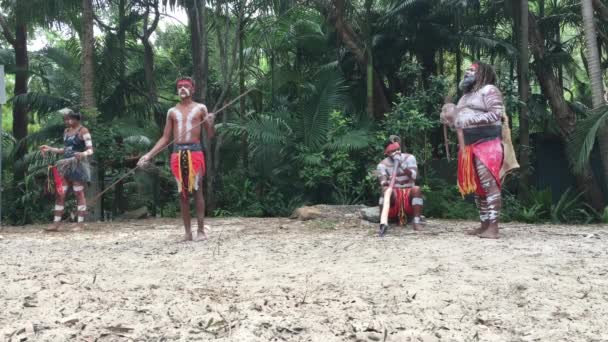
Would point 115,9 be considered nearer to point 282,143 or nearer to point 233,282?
point 282,143

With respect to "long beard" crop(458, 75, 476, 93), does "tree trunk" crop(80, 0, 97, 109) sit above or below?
above

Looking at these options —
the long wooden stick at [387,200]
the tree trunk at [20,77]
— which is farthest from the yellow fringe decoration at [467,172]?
the tree trunk at [20,77]

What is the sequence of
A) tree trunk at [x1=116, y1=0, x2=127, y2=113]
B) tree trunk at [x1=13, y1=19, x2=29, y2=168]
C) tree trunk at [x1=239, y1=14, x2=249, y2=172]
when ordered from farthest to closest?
tree trunk at [x1=13, y1=19, x2=29, y2=168]
tree trunk at [x1=116, y1=0, x2=127, y2=113]
tree trunk at [x1=239, y1=14, x2=249, y2=172]

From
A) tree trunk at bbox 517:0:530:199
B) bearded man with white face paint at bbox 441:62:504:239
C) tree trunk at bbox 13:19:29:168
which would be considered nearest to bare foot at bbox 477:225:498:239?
bearded man with white face paint at bbox 441:62:504:239

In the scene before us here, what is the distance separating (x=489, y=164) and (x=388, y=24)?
→ 757cm

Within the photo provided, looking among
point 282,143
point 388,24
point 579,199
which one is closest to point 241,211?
point 282,143

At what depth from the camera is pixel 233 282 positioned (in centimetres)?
359

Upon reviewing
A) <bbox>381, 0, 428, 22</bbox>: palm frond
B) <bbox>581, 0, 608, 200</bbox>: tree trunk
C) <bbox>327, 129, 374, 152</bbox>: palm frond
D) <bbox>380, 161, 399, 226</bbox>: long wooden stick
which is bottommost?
<bbox>380, 161, 399, 226</bbox>: long wooden stick

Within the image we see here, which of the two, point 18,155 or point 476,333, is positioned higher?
point 18,155

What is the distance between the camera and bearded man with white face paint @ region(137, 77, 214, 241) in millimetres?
5324

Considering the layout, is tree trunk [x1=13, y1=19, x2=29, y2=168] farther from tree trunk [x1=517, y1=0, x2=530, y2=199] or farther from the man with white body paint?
tree trunk [x1=517, y1=0, x2=530, y2=199]

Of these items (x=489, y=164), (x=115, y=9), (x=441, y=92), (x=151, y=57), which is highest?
(x=115, y=9)

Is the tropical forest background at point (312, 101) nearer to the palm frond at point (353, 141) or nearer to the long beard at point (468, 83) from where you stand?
the palm frond at point (353, 141)

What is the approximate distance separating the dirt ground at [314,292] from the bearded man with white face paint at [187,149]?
25.6 inches
